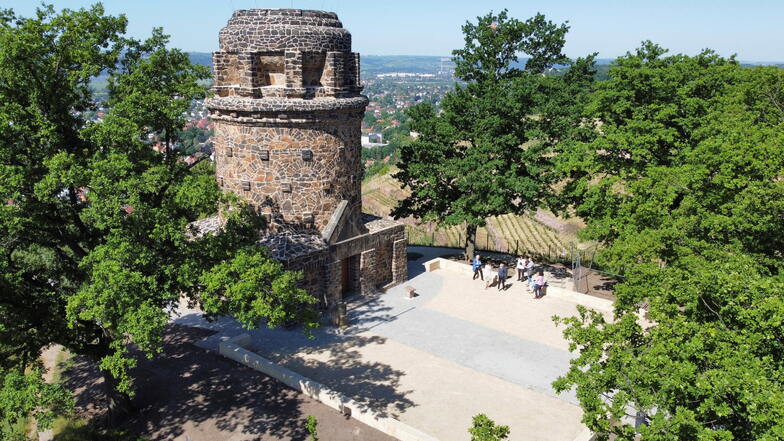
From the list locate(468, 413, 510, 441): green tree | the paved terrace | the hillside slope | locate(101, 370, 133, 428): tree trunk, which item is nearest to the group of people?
the paved terrace

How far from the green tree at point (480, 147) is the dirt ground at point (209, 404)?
40.0 feet

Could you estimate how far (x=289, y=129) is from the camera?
66.4 ft

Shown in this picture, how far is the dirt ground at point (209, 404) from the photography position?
1468cm

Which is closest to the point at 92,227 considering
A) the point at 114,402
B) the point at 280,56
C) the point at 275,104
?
the point at 114,402

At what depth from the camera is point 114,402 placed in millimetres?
15195

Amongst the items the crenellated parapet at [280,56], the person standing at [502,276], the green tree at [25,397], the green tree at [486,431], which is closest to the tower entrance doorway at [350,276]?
the person standing at [502,276]

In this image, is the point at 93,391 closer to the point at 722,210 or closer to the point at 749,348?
the point at 749,348

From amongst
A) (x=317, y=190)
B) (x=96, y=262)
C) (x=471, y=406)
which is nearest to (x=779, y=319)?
(x=471, y=406)

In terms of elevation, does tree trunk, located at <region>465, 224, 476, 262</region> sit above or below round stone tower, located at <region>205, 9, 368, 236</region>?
below

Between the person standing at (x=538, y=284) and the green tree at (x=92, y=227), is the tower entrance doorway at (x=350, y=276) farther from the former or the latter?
the green tree at (x=92, y=227)

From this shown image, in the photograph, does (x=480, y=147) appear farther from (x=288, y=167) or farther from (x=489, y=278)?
(x=288, y=167)

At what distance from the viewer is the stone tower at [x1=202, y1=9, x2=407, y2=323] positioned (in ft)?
65.5

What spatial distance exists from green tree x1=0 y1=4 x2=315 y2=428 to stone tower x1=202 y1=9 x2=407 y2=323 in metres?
5.22

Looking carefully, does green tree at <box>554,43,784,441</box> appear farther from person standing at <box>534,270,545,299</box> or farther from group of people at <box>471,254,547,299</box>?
group of people at <box>471,254,547,299</box>
